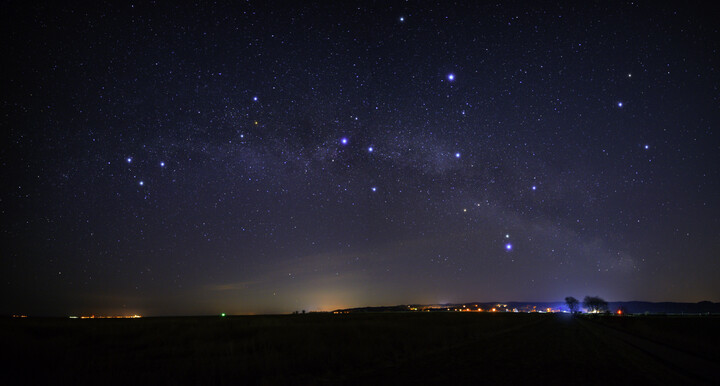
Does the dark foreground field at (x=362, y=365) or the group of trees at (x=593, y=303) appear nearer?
the dark foreground field at (x=362, y=365)

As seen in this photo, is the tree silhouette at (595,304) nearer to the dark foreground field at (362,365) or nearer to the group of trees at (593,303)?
the group of trees at (593,303)

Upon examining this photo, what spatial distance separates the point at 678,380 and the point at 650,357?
565 cm

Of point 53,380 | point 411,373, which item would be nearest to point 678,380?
point 411,373

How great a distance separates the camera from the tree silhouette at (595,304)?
575ft

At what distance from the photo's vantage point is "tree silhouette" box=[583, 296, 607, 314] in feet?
575

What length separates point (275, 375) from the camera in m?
10.1

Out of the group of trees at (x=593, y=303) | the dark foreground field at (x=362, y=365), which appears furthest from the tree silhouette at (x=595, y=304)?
the dark foreground field at (x=362, y=365)

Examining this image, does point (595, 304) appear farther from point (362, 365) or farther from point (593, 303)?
point (362, 365)

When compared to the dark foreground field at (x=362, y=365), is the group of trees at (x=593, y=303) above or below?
below

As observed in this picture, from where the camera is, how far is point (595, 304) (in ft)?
580

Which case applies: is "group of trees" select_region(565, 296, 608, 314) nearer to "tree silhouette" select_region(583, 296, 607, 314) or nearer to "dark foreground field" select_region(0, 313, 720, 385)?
"tree silhouette" select_region(583, 296, 607, 314)

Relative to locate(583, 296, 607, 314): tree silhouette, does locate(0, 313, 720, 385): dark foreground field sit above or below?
above

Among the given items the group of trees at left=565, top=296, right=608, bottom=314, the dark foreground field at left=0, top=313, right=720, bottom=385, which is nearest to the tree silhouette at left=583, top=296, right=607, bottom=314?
the group of trees at left=565, top=296, right=608, bottom=314

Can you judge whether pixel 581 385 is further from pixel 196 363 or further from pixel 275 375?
pixel 196 363
